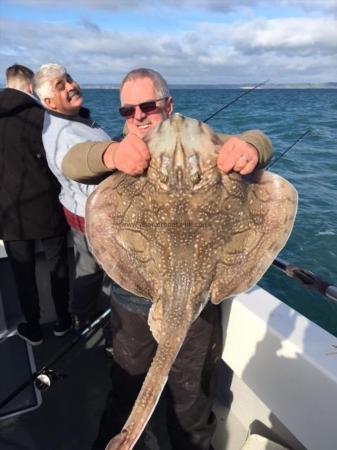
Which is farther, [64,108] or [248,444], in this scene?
[64,108]

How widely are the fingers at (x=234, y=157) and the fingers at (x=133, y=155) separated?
0.32 metres

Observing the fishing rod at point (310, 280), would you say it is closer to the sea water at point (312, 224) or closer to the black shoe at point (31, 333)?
the sea water at point (312, 224)

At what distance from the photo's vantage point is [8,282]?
464 centimetres

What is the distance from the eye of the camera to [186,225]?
1811mm

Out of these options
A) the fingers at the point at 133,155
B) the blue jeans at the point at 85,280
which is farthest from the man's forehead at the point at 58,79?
the fingers at the point at 133,155

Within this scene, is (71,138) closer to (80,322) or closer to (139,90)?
(139,90)

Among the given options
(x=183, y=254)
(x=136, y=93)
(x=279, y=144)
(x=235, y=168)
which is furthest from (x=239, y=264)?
(x=279, y=144)

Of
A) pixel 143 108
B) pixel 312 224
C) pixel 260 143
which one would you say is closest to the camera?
pixel 260 143

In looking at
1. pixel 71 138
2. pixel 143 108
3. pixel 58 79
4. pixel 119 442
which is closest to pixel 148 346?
pixel 119 442

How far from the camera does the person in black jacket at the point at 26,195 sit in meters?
3.68

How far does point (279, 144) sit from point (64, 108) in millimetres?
15580

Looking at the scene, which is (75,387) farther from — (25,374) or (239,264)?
(239,264)

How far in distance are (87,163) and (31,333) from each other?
2.80 metres

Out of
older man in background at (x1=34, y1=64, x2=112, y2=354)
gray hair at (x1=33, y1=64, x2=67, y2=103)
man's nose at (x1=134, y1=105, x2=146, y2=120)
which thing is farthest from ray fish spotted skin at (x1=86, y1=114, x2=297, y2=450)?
gray hair at (x1=33, y1=64, x2=67, y2=103)
